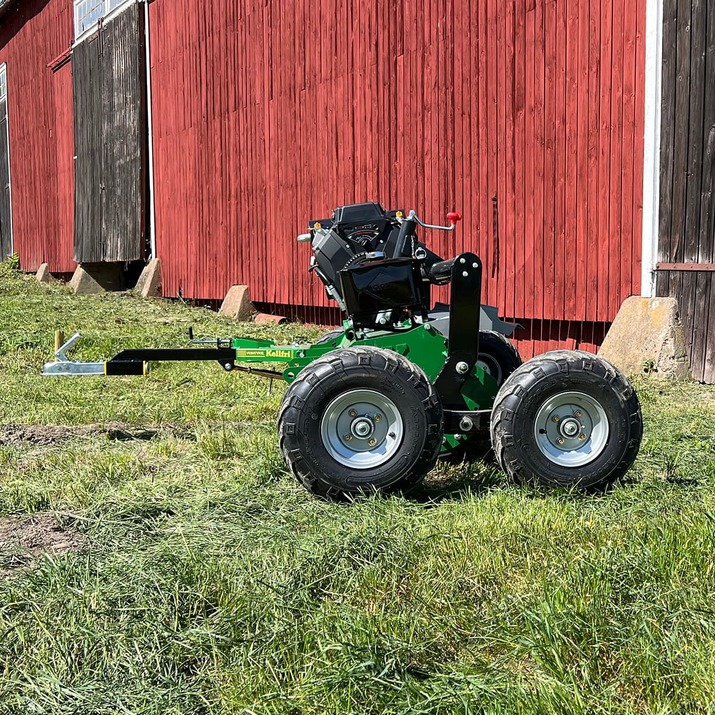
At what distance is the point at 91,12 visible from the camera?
19.4m

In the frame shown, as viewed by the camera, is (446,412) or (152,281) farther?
(152,281)

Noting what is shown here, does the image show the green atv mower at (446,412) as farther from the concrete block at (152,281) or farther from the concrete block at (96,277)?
the concrete block at (96,277)

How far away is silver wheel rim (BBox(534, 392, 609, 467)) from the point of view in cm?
409

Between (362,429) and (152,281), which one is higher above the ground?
(152,281)

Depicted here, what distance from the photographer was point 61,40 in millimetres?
21453

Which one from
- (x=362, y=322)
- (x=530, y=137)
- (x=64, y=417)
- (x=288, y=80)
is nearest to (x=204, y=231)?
(x=288, y=80)

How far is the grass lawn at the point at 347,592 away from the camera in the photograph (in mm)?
2350

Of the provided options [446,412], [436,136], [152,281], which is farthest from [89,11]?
[446,412]

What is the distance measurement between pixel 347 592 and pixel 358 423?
1192 mm

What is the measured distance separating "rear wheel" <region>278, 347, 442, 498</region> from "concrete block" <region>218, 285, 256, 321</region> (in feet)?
32.2

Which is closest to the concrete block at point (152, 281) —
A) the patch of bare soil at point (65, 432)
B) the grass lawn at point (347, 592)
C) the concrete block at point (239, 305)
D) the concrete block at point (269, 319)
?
the concrete block at point (239, 305)

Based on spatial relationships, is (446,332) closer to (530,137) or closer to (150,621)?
(150,621)

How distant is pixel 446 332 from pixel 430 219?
554 cm

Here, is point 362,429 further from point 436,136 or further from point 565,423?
point 436,136
